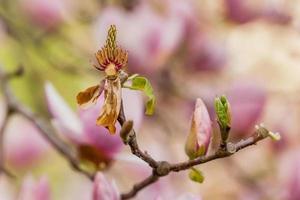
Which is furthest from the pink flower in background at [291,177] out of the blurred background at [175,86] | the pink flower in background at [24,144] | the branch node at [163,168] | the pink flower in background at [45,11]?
the pink flower in background at [45,11]

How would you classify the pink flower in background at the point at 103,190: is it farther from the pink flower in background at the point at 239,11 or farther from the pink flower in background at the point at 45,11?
the pink flower in background at the point at 45,11

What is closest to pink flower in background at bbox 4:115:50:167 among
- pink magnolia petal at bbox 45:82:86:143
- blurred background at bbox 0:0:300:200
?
blurred background at bbox 0:0:300:200

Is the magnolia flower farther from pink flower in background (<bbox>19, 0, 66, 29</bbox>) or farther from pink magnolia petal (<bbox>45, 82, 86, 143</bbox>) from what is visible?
pink flower in background (<bbox>19, 0, 66, 29</bbox>)

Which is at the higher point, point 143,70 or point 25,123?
point 143,70

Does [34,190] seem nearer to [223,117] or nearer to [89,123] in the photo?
[89,123]

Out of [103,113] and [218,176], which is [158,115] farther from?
[103,113]

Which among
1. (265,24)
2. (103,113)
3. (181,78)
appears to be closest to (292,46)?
(265,24)

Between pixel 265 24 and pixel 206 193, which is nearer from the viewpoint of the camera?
pixel 265 24
